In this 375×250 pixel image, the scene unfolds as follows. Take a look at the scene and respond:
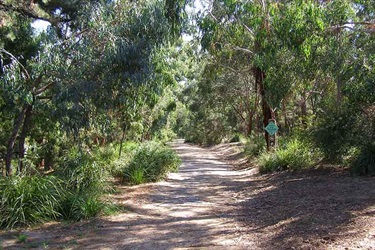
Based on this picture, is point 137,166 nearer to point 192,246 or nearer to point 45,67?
point 45,67

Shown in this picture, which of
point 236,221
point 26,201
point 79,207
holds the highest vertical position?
point 26,201

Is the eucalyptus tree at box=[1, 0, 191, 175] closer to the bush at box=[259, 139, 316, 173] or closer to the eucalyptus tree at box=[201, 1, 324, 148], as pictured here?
the eucalyptus tree at box=[201, 1, 324, 148]

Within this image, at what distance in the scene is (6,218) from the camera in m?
7.62

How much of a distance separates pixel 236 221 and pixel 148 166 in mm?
6528

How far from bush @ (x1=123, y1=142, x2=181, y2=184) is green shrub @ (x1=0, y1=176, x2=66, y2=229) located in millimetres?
5092

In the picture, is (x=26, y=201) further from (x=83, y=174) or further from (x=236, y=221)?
(x=236, y=221)

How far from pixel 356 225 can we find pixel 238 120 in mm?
37596

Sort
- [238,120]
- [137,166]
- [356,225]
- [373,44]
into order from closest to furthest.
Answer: [356,225]
[373,44]
[137,166]
[238,120]

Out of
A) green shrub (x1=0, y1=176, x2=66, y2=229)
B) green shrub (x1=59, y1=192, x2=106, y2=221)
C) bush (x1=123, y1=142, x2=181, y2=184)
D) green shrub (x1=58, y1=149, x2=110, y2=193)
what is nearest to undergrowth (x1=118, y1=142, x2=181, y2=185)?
bush (x1=123, y1=142, x2=181, y2=184)

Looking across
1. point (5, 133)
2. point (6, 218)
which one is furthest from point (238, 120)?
point (6, 218)

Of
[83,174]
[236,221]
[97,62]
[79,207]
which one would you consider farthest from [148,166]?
[236,221]

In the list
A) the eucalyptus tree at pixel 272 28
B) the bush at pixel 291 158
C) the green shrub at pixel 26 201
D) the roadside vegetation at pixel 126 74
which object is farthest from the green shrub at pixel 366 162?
the green shrub at pixel 26 201

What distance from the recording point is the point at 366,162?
11250 millimetres

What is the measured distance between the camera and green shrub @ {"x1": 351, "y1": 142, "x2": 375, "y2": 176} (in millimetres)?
11121
